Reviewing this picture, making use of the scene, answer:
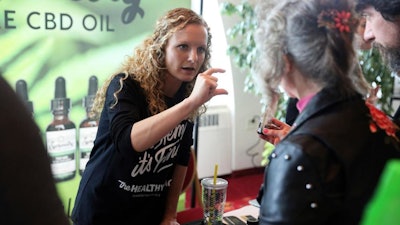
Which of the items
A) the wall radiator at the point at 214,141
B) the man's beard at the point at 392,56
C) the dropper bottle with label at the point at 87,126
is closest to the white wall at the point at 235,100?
the wall radiator at the point at 214,141

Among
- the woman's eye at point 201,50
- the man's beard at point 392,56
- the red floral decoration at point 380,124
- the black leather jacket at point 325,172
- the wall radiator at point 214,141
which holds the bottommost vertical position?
the wall radiator at point 214,141

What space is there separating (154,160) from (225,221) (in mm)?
328

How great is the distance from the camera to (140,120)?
129 centimetres

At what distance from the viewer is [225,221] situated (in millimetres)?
1353

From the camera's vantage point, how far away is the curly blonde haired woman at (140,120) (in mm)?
1344

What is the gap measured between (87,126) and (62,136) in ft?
0.57

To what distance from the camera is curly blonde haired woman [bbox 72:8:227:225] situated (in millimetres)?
1344

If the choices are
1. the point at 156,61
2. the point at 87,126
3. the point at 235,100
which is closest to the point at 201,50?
the point at 156,61

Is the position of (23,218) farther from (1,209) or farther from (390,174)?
(390,174)

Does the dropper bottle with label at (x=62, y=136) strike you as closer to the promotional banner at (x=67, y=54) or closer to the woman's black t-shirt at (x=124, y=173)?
the promotional banner at (x=67, y=54)

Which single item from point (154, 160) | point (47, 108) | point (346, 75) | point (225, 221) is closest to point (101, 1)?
point (47, 108)

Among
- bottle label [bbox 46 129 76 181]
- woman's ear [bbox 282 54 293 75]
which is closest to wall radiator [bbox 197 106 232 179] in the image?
bottle label [bbox 46 129 76 181]

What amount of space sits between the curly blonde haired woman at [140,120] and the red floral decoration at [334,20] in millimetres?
494

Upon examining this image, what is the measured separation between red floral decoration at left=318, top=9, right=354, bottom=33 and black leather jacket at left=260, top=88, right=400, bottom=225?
18cm
